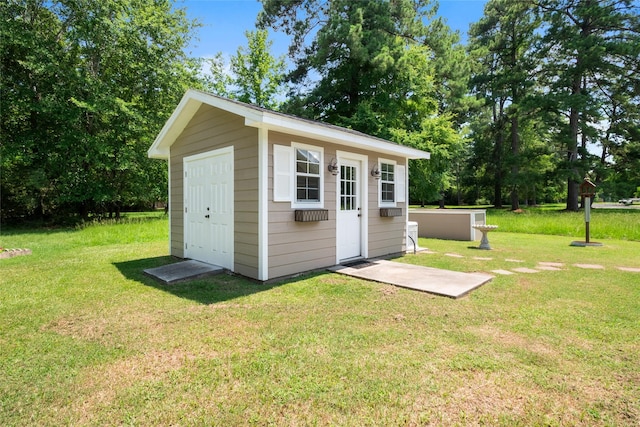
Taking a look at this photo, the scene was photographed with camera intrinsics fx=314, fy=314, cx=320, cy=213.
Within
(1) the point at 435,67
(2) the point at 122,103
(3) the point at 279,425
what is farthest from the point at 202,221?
(1) the point at 435,67

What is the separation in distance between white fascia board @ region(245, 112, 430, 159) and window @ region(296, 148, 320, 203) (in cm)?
29

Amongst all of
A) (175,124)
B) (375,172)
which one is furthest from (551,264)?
(175,124)

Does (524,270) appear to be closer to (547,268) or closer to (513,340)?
(547,268)

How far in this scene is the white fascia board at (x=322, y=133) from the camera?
422cm

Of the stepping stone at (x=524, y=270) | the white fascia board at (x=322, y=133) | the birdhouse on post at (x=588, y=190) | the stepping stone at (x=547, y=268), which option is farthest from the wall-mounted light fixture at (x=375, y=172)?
the birdhouse on post at (x=588, y=190)

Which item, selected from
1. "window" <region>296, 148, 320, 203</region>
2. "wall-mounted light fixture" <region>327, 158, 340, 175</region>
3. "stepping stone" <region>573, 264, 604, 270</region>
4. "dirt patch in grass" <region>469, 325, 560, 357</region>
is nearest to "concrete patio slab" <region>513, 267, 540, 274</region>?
"stepping stone" <region>573, 264, 604, 270</region>

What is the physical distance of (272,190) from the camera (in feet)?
14.8

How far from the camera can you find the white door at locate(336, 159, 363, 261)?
5.66m

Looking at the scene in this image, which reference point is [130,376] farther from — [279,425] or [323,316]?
[323,316]

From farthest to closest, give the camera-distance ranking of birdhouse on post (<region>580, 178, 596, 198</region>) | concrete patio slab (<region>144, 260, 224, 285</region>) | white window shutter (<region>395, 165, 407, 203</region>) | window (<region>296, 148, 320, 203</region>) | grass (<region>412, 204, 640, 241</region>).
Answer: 1. grass (<region>412, 204, 640, 241</region>)
2. birdhouse on post (<region>580, 178, 596, 198</region>)
3. white window shutter (<region>395, 165, 407, 203</region>)
4. window (<region>296, 148, 320, 203</region>)
5. concrete patio slab (<region>144, 260, 224, 285</region>)

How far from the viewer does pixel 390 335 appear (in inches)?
110

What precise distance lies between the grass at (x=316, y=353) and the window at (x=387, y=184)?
2.65m

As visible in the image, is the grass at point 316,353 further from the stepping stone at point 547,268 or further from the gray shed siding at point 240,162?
the stepping stone at point 547,268

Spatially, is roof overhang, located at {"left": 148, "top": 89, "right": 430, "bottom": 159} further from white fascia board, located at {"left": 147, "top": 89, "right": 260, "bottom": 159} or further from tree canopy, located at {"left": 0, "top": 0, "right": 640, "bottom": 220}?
tree canopy, located at {"left": 0, "top": 0, "right": 640, "bottom": 220}
